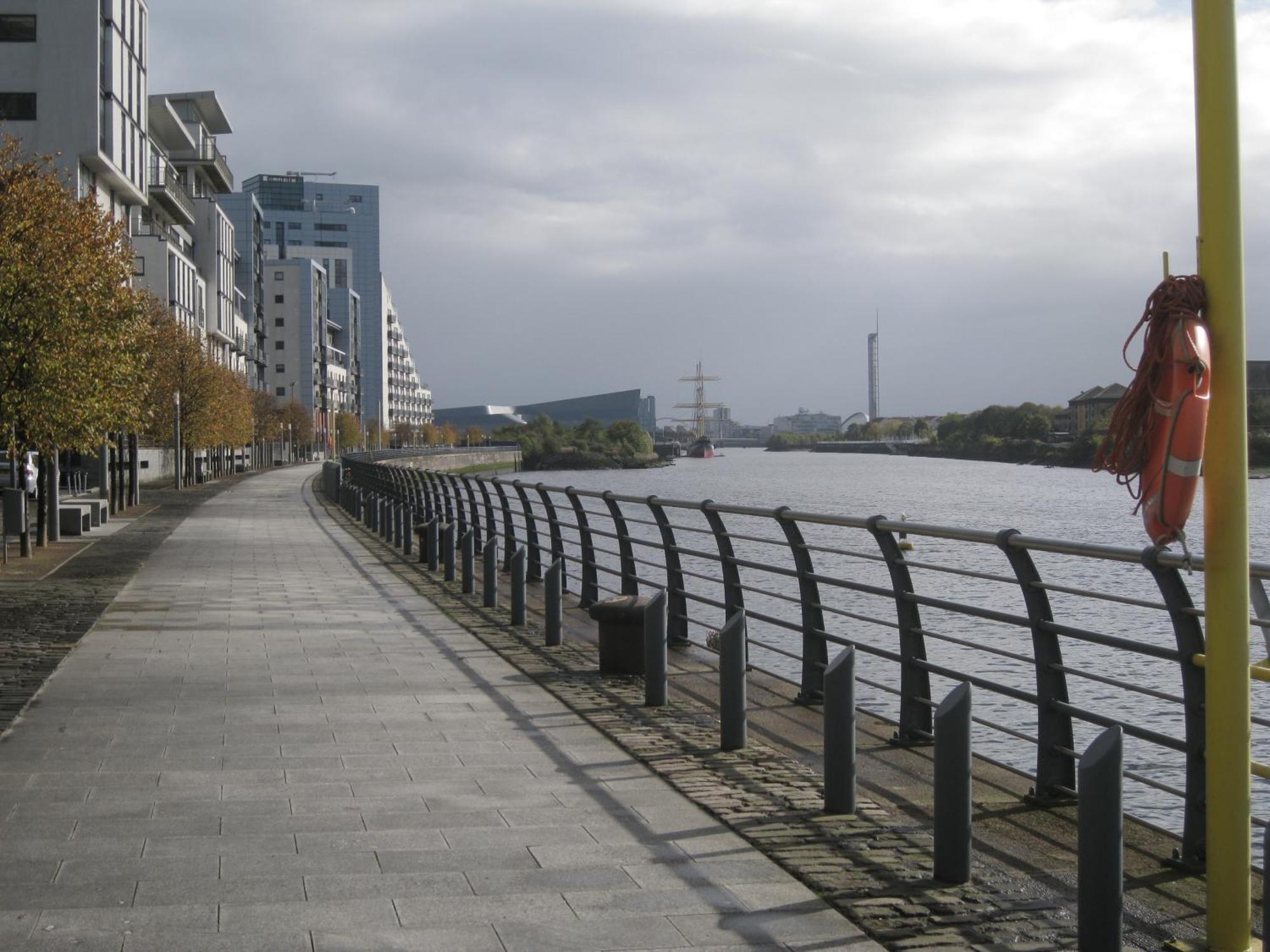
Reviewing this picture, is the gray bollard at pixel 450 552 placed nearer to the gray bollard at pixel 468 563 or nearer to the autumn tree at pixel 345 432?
the gray bollard at pixel 468 563

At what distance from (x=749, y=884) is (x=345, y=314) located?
570 feet

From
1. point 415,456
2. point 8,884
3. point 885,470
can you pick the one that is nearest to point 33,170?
point 8,884

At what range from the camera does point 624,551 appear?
509 inches

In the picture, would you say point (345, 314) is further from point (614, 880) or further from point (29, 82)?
point (614, 880)

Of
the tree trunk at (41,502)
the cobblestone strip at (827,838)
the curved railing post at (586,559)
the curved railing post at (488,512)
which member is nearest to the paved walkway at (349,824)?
the cobblestone strip at (827,838)

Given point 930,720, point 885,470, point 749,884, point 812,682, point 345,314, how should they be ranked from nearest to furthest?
point 749,884, point 930,720, point 812,682, point 885,470, point 345,314

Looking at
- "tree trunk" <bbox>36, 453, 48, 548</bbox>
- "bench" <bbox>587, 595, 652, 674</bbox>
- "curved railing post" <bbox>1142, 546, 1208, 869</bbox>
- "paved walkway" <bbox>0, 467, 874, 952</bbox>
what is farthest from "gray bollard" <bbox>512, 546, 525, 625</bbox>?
"tree trunk" <bbox>36, 453, 48, 548</bbox>

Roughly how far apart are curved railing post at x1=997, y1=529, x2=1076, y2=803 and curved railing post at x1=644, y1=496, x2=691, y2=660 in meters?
4.97

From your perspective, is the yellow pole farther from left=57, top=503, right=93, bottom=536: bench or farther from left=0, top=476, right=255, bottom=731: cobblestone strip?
left=57, top=503, right=93, bottom=536: bench

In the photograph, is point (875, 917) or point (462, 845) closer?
point (875, 917)

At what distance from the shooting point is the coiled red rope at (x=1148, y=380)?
4.20 meters

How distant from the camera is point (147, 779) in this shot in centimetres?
675

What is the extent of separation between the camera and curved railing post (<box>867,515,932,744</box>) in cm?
750

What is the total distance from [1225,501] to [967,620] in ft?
58.1
